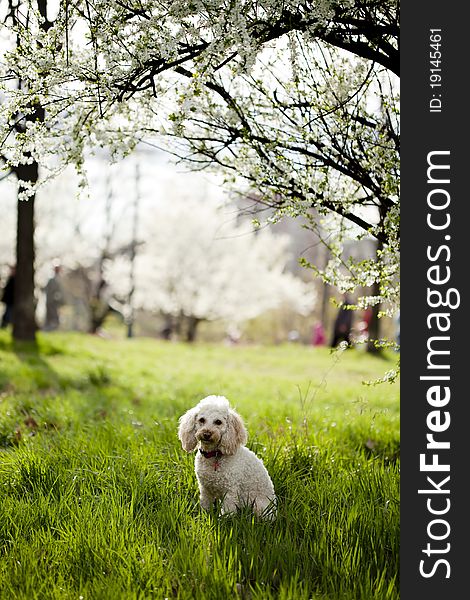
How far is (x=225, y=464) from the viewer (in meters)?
3.73

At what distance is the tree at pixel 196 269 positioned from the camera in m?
29.0

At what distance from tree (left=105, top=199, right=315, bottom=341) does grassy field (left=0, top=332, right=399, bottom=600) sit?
2223 centimetres

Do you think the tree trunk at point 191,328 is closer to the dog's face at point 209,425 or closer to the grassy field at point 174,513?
the grassy field at point 174,513

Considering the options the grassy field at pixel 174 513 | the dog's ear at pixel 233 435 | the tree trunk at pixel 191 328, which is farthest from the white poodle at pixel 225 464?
the tree trunk at pixel 191 328

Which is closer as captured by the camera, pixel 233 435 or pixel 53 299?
pixel 233 435

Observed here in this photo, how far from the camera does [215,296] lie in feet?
96.5

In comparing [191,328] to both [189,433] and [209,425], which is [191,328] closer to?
[189,433]

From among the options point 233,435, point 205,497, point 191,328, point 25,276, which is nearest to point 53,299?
point 25,276

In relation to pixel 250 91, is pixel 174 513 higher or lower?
lower

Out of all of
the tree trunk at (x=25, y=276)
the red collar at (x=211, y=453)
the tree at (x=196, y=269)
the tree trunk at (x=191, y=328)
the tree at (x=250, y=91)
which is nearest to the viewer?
the tree at (x=250, y=91)

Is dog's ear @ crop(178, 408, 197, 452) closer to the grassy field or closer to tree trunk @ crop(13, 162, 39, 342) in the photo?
the grassy field

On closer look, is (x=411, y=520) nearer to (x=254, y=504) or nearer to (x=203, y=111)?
(x=254, y=504)

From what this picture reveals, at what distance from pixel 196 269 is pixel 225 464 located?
25.5m

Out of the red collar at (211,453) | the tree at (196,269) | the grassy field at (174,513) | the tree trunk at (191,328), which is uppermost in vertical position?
the tree at (196,269)
